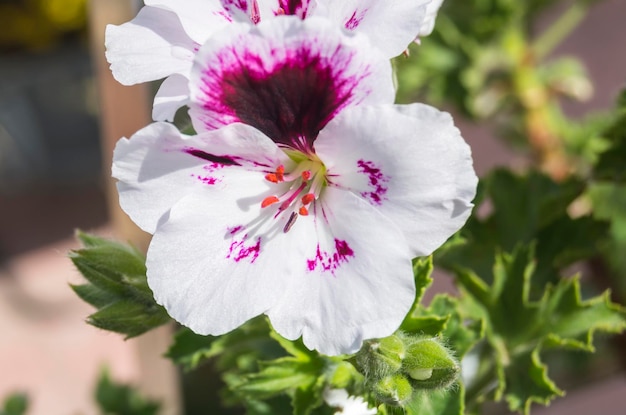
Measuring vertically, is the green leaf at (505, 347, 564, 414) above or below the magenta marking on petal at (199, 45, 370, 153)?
below

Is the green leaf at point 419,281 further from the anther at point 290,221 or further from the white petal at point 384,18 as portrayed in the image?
the white petal at point 384,18

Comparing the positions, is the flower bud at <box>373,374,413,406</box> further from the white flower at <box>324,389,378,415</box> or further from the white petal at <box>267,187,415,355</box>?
the white flower at <box>324,389,378,415</box>

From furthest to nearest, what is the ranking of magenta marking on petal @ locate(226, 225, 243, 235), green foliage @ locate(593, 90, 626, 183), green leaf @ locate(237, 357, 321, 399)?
green foliage @ locate(593, 90, 626, 183) < green leaf @ locate(237, 357, 321, 399) < magenta marking on petal @ locate(226, 225, 243, 235)

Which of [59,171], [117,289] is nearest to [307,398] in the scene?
[117,289]

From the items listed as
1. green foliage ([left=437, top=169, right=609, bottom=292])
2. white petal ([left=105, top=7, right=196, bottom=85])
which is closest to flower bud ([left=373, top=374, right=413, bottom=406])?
white petal ([left=105, top=7, right=196, bottom=85])

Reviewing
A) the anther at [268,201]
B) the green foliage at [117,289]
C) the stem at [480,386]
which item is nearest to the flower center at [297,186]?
the anther at [268,201]

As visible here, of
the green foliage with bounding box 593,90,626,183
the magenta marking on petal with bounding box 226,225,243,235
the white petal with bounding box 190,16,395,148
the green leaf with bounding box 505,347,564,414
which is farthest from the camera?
the green foliage with bounding box 593,90,626,183
